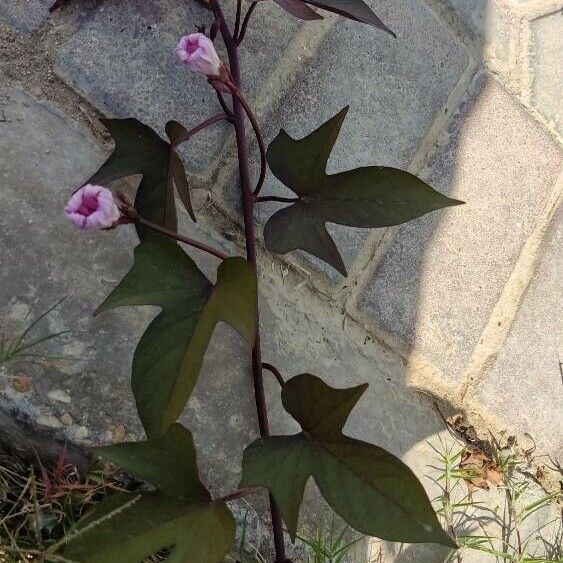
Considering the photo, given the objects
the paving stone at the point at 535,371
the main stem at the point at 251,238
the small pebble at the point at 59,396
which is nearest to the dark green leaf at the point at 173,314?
the main stem at the point at 251,238

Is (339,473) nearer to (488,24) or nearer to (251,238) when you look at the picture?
(251,238)

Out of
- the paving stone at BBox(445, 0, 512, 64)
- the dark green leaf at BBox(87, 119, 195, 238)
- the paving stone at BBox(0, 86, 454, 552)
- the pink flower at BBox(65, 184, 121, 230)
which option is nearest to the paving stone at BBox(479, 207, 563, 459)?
the paving stone at BBox(0, 86, 454, 552)

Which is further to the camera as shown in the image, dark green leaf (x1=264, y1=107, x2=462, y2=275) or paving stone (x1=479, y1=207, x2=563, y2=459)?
paving stone (x1=479, y1=207, x2=563, y2=459)

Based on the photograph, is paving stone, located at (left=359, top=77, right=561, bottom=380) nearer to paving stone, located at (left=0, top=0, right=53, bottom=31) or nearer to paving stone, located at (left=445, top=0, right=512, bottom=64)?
paving stone, located at (left=445, top=0, right=512, bottom=64)

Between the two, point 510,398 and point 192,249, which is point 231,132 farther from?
point 510,398

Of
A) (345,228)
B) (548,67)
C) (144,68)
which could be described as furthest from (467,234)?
(144,68)

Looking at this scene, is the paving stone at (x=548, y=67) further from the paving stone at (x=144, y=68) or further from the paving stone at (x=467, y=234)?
the paving stone at (x=144, y=68)
